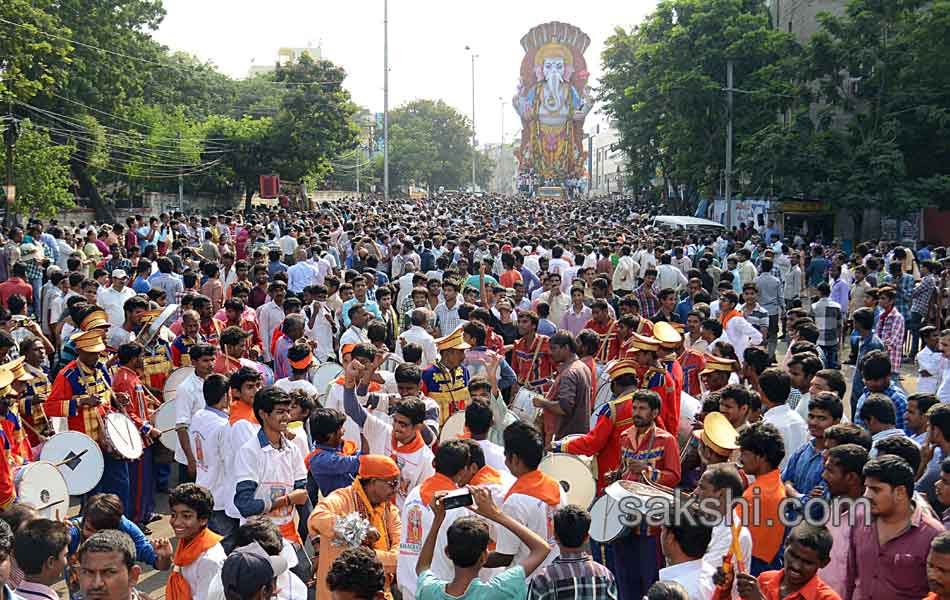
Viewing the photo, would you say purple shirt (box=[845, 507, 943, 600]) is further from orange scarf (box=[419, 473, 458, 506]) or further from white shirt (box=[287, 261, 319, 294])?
white shirt (box=[287, 261, 319, 294])

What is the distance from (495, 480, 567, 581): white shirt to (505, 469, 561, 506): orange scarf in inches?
0.8

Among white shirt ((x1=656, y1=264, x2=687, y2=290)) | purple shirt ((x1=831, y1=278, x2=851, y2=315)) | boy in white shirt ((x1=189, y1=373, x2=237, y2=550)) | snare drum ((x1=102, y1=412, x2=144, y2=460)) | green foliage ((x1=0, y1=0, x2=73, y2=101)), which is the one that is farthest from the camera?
green foliage ((x1=0, y1=0, x2=73, y2=101))

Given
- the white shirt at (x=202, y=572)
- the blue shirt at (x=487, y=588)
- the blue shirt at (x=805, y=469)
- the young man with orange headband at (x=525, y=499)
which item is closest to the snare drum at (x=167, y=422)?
the white shirt at (x=202, y=572)

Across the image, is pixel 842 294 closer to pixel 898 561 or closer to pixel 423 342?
pixel 423 342

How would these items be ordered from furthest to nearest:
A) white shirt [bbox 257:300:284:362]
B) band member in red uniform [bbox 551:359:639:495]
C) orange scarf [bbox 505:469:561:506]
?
1. white shirt [bbox 257:300:284:362]
2. band member in red uniform [bbox 551:359:639:495]
3. orange scarf [bbox 505:469:561:506]

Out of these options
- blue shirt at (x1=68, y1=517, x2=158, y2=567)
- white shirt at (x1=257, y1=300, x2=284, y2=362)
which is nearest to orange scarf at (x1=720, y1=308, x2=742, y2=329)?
white shirt at (x1=257, y1=300, x2=284, y2=362)

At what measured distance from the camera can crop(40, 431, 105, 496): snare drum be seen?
6160 millimetres

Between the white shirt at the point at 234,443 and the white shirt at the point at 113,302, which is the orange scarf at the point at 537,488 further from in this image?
the white shirt at the point at 113,302

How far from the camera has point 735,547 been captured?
162 inches

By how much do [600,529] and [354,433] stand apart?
1996 mm

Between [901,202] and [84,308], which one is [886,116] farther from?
[84,308]

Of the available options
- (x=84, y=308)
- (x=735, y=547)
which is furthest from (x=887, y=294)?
(x=84, y=308)

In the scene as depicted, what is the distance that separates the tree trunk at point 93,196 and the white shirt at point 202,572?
32.4 metres

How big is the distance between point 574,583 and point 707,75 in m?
31.0
